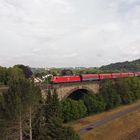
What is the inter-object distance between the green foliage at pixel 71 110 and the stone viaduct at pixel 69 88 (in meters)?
3.81

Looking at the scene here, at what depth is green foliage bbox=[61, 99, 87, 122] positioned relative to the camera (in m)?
69.1

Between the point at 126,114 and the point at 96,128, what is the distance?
17098 mm

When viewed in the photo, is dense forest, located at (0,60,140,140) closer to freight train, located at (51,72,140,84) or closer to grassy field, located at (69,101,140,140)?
grassy field, located at (69,101,140,140)

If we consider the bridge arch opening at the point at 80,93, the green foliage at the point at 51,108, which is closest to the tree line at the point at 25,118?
the green foliage at the point at 51,108

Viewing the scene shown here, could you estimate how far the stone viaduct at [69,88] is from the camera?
70775 mm

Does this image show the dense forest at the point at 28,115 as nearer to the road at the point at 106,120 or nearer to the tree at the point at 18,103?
the tree at the point at 18,103

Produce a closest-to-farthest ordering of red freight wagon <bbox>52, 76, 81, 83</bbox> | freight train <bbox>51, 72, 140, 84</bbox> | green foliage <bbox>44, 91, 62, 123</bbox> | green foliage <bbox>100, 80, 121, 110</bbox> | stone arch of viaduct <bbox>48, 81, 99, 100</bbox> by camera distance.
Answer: green foliage <bbox>44, 91, 62, 123</bbox> → red freight wagon <bbox>52, 76, 81, 83</bbox> → stone arch of viaduct <bbox>48, 81, 99, 100</bbox> → freight train <bbox>51, 72, 140, 84</bbox> → green foliage <bbox>100, 80, 121, 110</bbox>

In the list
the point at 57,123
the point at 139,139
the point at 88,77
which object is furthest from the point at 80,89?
the point at 57,123

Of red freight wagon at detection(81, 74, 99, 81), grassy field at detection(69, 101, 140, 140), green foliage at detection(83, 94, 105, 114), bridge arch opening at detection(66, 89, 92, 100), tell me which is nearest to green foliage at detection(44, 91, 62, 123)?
grassy field at detection(69, 101, 140, 140)

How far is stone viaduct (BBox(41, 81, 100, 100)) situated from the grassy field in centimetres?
820

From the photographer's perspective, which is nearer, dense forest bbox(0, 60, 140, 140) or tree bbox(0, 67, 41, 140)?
tree bbox(0, 67, 41, 140)

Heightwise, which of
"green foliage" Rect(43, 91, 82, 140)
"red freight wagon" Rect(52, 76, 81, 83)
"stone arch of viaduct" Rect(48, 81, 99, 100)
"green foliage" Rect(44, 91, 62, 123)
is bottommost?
"green foliage" Rect(43, 91, 82, 140)

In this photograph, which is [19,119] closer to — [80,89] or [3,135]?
[3,135]

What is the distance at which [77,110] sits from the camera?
235ft
